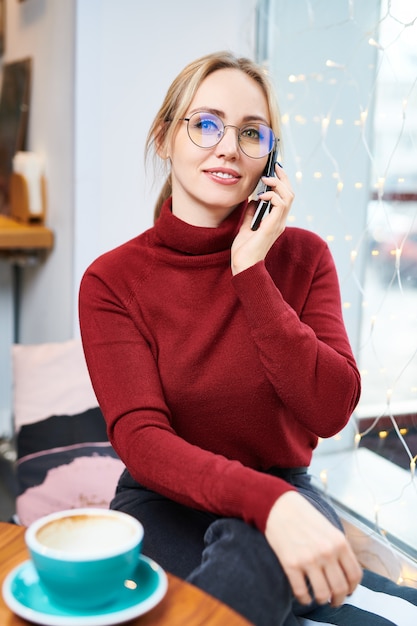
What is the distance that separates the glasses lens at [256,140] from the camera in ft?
4.09

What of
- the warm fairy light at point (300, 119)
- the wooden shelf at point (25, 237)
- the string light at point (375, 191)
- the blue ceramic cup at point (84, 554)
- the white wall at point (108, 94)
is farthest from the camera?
the wooden shelf at point (25, 237)

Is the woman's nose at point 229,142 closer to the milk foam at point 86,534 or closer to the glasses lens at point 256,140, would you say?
the glasses lens at point 256,140

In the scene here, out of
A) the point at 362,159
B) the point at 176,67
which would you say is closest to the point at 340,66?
the point at 362,159

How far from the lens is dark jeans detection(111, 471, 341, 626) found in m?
0.83

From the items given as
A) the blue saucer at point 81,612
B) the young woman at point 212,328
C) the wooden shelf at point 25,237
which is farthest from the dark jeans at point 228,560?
the wooden shelf at point 25,237

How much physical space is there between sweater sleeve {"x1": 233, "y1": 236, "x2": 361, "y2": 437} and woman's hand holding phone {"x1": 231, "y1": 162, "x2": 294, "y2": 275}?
0.08 ft

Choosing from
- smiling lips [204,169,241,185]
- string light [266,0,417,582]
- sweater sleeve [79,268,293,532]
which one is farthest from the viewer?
string light [266,0,417,582]

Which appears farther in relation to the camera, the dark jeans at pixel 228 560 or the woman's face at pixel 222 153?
the woman's face at pixel 222 153

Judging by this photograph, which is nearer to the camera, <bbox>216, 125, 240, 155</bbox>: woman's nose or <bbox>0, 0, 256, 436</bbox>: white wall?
<bbox>216, 125, 240, 155</bbox>: woman's nose

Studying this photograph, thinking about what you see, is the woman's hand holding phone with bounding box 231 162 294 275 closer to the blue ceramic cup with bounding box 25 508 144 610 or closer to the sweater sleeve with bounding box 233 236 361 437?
the sweater sleeve with bounding box 233 236 361 437

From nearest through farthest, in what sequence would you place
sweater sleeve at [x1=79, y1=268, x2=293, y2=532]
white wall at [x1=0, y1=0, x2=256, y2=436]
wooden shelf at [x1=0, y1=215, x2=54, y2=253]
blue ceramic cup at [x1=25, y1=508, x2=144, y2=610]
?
blue ceramic cup at [x1=25, y1=508, x2=144, y2=610] < sweater sleeve at [x1=79, y1=268, x2=293, y2=532] < white wall at [x1=0, y1=0, x2=256, y2=436] < wooden shelf at [x1=0, y1=215, x2=54, y2=253]

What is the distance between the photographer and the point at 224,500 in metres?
0.94

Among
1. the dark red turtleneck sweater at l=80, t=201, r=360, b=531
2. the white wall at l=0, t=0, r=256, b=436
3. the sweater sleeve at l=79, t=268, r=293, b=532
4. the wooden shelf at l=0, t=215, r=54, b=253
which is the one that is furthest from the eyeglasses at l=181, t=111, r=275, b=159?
the wooden shelf at l=0, t=215, r=54, b=253

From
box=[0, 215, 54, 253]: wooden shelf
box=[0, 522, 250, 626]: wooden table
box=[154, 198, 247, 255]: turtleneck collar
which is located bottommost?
box=[0, 522, 250, 626]: wooden table
